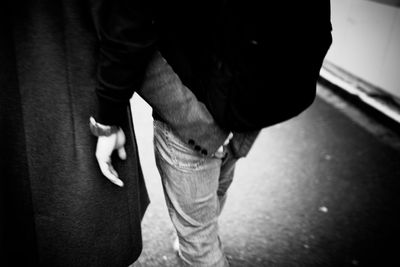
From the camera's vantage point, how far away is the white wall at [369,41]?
378cm

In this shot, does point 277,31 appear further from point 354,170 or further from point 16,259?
point 354,170

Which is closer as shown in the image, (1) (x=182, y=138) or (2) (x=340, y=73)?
(1) (x=182, y=138)

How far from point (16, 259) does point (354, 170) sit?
8.05 feet

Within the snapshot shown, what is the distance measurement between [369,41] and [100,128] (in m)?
3.92

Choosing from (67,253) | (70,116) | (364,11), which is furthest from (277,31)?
(364,11)

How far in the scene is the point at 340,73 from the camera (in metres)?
4.57

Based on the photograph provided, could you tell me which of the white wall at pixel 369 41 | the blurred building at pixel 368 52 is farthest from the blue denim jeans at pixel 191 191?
the white wall at pixel 369 41

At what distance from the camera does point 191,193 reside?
1.20 meters

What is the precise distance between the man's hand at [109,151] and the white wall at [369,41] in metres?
3.58

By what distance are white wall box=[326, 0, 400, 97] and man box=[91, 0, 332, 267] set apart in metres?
3.25

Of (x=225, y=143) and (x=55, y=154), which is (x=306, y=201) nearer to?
(x=225, y=143)

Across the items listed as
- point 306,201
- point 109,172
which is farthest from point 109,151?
point 306,201

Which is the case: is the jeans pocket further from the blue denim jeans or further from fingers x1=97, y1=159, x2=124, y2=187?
fingers x1=97, y1=159, x2=124, y2=187

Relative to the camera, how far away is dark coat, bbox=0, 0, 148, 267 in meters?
0.90
